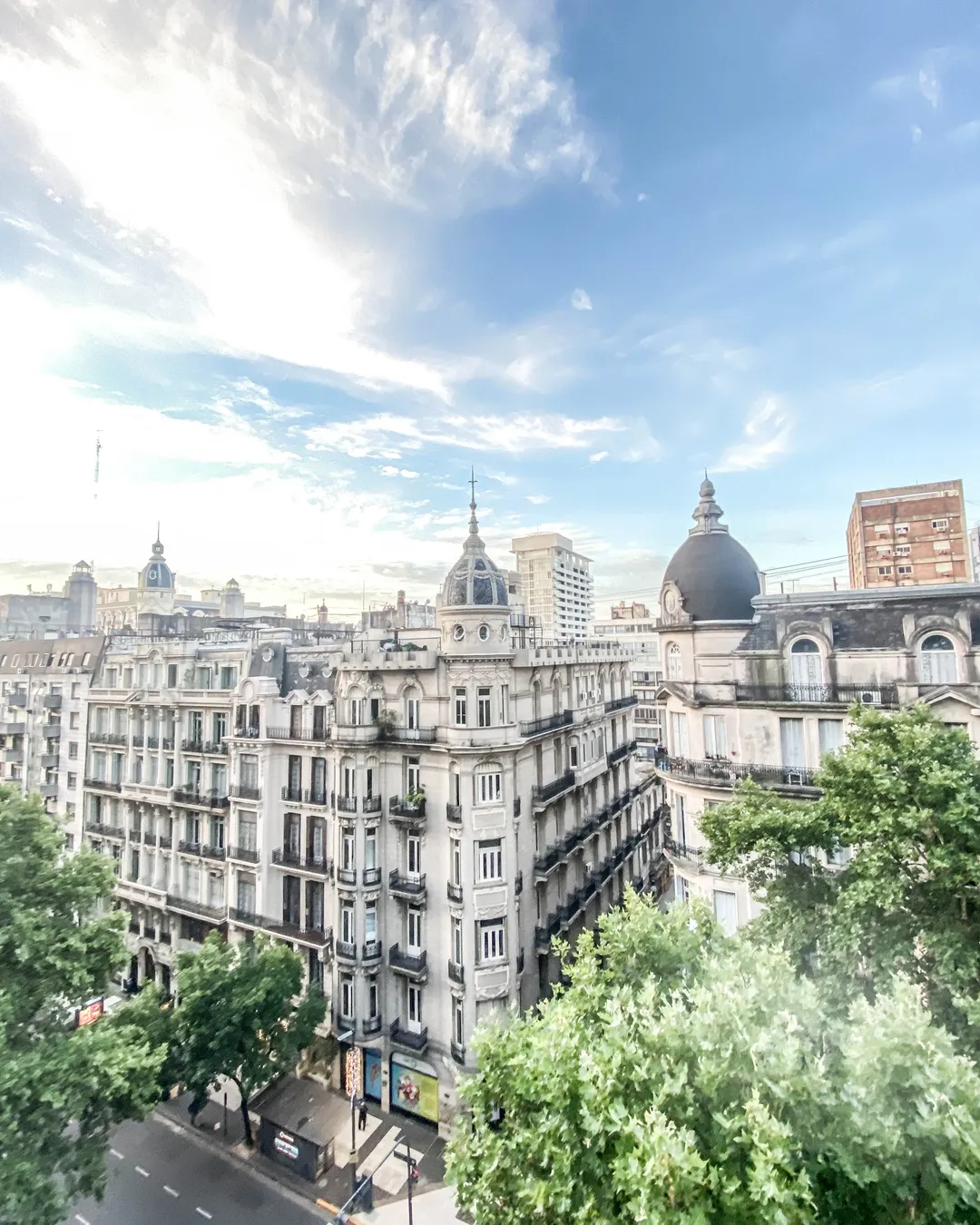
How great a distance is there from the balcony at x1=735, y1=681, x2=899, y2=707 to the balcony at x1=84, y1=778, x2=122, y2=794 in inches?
1576

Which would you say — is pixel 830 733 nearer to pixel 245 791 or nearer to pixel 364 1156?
pixel 364 1156

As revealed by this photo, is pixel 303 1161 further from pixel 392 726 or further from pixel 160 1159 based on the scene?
pixel 392 726

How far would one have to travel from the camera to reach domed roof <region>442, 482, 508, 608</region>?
31.6 metres

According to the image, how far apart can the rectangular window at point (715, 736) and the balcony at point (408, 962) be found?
16821mm

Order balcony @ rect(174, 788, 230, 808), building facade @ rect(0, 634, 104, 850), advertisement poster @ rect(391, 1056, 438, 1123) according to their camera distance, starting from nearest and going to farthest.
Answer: advertisement poster @ rect(391, 1056, 438, 1123) < balcony @ rect(174, 788, 230, 808) < building facade @ rect(0, 634, 104, 850)

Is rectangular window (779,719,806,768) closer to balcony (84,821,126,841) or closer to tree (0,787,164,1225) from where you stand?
tree (0,787,164,1225)

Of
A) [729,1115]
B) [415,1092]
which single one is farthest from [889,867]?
[415,1092]

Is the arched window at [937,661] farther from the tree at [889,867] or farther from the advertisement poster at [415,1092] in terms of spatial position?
the advertisement poster at [415,1092]

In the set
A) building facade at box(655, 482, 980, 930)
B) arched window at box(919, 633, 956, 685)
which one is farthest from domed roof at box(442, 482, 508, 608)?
arched window at box(919, 633, 956, 685)

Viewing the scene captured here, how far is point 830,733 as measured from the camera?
24.9 m

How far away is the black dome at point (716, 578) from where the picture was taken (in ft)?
91.5

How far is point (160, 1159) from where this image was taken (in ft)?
95.2

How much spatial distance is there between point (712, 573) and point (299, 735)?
23.1 meters

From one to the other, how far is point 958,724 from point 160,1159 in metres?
38.5
